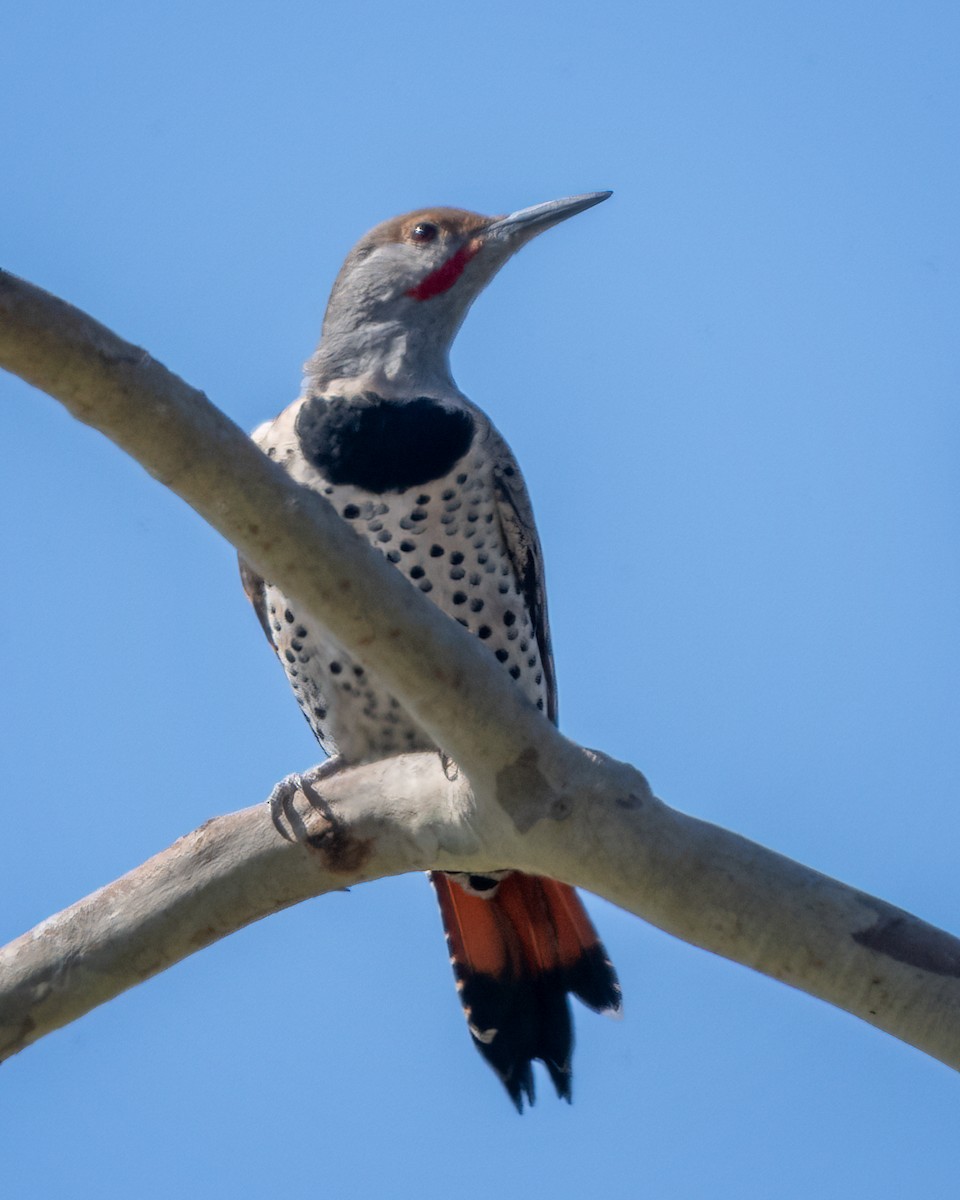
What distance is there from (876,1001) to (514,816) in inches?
30.0

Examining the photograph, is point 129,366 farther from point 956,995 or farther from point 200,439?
point 956,995

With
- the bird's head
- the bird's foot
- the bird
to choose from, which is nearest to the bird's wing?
the bird

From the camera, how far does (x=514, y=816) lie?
303 centimetres

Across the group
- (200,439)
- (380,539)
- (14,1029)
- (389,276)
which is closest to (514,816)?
(200,439)

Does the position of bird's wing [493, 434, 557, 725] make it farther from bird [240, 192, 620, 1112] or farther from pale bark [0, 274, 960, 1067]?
pale bark [0, 274, 960, 1067]

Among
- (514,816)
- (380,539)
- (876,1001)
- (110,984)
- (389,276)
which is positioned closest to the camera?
(876,1001)

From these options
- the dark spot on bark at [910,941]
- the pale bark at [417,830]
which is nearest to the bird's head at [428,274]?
the pale bark at [417,830]

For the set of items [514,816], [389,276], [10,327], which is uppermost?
[389,276]

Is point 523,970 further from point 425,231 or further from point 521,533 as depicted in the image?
point 425,231

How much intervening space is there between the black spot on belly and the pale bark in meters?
1.30

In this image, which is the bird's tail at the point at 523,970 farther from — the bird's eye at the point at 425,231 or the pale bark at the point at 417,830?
the bird's eye at the point at 425,231

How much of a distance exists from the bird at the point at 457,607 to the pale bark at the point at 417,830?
1.01 metres

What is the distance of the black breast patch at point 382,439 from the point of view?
4398mm

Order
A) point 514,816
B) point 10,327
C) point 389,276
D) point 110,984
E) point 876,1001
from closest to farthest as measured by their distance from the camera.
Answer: point 10,327 < point 876,1001 < point 514,816 < point 110,984 < point 389,276
